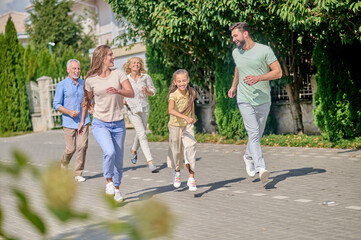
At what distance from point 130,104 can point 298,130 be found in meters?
5.38

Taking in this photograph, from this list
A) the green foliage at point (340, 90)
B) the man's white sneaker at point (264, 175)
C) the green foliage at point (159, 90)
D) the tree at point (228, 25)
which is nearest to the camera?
the man's white sneaker at point (264, 175)

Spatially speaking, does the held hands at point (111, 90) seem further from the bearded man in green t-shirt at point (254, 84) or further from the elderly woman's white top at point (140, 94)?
the elderly woman's white top at point (140, 94)

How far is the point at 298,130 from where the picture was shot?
46.4 ft

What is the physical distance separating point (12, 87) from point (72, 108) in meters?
16.4

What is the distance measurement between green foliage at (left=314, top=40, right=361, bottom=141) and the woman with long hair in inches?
243

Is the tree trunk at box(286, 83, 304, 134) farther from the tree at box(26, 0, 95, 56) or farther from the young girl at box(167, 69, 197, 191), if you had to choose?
the tree at box(26, 0, 95, 56)

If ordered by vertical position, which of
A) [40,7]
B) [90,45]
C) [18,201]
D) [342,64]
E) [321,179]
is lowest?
[321,179]

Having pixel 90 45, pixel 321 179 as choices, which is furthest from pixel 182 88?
pixel 90 45

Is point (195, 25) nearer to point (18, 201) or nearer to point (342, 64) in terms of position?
point (342, 64)

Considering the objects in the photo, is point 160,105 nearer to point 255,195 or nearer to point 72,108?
point 72,108

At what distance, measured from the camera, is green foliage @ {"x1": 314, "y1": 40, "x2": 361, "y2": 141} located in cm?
1200

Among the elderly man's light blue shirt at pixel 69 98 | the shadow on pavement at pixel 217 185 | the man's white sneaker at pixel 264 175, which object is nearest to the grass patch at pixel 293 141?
the shadow on pavement at pixel 217 185

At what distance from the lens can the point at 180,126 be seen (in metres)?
7.87

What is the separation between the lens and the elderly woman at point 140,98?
1003 cm
